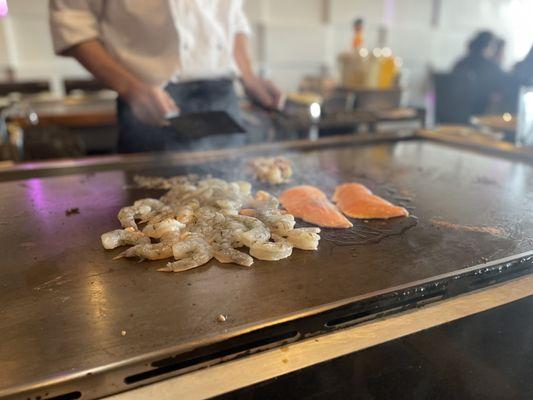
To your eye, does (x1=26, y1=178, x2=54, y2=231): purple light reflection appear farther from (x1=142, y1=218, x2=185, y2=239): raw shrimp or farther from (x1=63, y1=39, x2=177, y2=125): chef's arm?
(x1=63, y1=39, x2=177, y2=125): chef's arm

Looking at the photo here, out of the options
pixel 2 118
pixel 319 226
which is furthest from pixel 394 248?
pixel 2 118

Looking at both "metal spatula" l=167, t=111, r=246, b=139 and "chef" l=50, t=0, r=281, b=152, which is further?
"chef" l=50, t=0, r=281, b=152

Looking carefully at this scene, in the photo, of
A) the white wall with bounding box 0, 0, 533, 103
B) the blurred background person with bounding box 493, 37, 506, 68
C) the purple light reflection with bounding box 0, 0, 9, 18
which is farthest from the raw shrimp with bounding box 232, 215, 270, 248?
the blurred background person with bounding box 493, 37, 506, 68

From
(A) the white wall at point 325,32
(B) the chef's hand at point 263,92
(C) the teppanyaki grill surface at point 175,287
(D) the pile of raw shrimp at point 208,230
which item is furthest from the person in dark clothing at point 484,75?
(D) the pile of raw shrimp at point 208,230

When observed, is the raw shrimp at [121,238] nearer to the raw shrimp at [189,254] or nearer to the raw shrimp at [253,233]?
the raw shrimp at [189,254]

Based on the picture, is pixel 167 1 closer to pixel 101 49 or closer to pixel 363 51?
pixel 101 49

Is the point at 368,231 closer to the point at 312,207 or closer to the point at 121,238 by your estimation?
the point at 312,207
